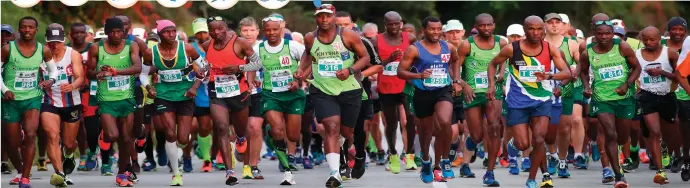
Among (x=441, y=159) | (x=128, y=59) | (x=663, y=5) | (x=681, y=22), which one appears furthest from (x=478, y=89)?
(x=663, y=5)

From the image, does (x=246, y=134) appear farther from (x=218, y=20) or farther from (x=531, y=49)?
(x=531, y=49)

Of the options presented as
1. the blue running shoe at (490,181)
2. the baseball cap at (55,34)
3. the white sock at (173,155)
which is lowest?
the blue running shoe at (490,181)

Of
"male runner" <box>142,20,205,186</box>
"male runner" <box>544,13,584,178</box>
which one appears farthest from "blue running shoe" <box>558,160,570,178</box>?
"male runner" <box>142,20,205,186</box>

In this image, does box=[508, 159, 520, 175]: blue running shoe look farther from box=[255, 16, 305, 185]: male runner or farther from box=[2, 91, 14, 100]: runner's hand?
box=[2, 91, 14, 100]: runner's hand

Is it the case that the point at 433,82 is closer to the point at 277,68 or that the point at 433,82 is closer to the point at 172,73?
the point at 277,68

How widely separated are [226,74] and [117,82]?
1.17 m

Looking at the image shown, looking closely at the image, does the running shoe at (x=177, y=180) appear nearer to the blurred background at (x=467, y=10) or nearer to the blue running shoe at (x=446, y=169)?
the blue running shoe at (x=446, y=169)

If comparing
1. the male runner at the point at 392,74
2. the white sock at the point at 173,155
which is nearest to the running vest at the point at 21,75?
the white sock at the point at 173,155

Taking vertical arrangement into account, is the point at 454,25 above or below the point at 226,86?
above

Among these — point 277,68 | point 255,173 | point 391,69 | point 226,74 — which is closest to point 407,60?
point 277,68

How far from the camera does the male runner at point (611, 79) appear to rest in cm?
1730

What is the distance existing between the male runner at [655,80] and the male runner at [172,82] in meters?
4.52

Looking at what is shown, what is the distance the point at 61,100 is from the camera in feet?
59.3

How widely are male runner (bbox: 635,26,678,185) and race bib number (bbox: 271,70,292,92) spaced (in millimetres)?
3613
